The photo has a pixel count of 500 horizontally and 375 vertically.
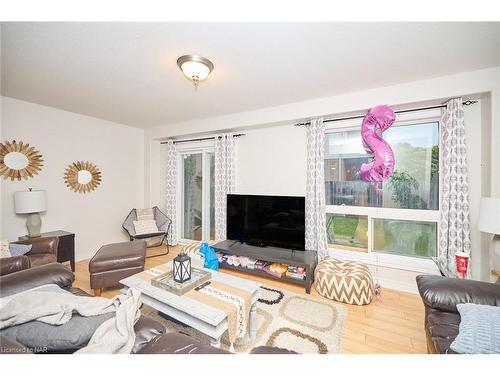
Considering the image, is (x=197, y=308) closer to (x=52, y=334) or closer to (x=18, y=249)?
(x=52, y=334)

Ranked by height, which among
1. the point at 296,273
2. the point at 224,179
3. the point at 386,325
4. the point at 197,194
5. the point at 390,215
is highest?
the point at 224,179

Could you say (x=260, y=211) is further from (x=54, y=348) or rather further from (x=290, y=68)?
(x=54, y=348)

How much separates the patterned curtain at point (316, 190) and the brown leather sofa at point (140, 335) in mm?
2148

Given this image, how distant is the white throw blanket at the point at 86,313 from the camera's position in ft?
3.13

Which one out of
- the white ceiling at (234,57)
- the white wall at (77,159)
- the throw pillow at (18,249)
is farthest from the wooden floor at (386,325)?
the white ceiling at (234,57)

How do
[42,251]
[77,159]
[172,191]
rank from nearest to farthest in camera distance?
1. [42,251]
2. [77,159]
3. [172,191]

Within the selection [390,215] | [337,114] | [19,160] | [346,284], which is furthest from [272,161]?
[19,160]

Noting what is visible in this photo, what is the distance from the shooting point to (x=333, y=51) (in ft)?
5.88

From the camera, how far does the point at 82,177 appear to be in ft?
11.7

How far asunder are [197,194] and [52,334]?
134 inches

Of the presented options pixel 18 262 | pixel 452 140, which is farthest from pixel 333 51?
pixel 18 262

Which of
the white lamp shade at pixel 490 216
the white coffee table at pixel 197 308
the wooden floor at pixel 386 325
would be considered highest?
the white lamp shade at pixel 490 216

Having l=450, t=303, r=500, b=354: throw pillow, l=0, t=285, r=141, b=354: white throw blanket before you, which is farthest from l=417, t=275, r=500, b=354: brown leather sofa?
l=0, t=285, r=141, b=354: white throw blanket

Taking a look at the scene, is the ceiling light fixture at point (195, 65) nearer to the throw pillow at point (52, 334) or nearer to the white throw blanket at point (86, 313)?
the white throw blanket at point (86, 313)
